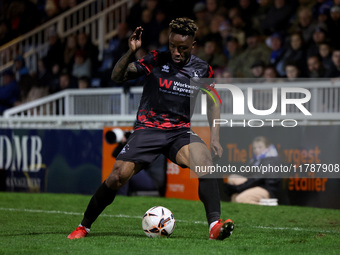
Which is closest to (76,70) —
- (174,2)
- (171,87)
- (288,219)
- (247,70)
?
(174,2)

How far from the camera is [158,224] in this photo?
22.6 ft

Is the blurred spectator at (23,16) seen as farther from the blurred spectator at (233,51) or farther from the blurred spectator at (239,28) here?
the blurred spectator at (233,51)

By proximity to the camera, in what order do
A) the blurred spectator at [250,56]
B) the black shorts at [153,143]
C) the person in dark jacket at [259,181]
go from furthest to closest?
1. the blurred spectator at [250,56]
2. the person in dark jacket at [259,181]
3. the black shorts at [153,143]

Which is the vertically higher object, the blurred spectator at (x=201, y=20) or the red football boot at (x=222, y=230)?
the blurred spectator at (x=201, y=20)

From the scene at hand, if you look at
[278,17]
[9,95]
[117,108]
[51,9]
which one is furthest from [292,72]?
[51,9]

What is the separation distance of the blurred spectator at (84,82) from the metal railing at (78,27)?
7.81 ft

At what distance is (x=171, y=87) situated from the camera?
6.82 meters

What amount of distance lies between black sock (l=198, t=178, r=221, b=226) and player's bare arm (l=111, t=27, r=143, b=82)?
123 centimetres

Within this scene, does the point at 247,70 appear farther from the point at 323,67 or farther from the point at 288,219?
the point at 288,219

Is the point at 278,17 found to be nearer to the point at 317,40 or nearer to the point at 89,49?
the point at 317,40

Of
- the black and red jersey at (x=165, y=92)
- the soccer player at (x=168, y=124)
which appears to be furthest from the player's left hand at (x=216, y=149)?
the black and red jersey at (x=165, y=92)

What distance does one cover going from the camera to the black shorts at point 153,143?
677 centimetres

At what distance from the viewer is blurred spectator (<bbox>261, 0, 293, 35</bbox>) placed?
45.3 ft

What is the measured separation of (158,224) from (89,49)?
10522mm
